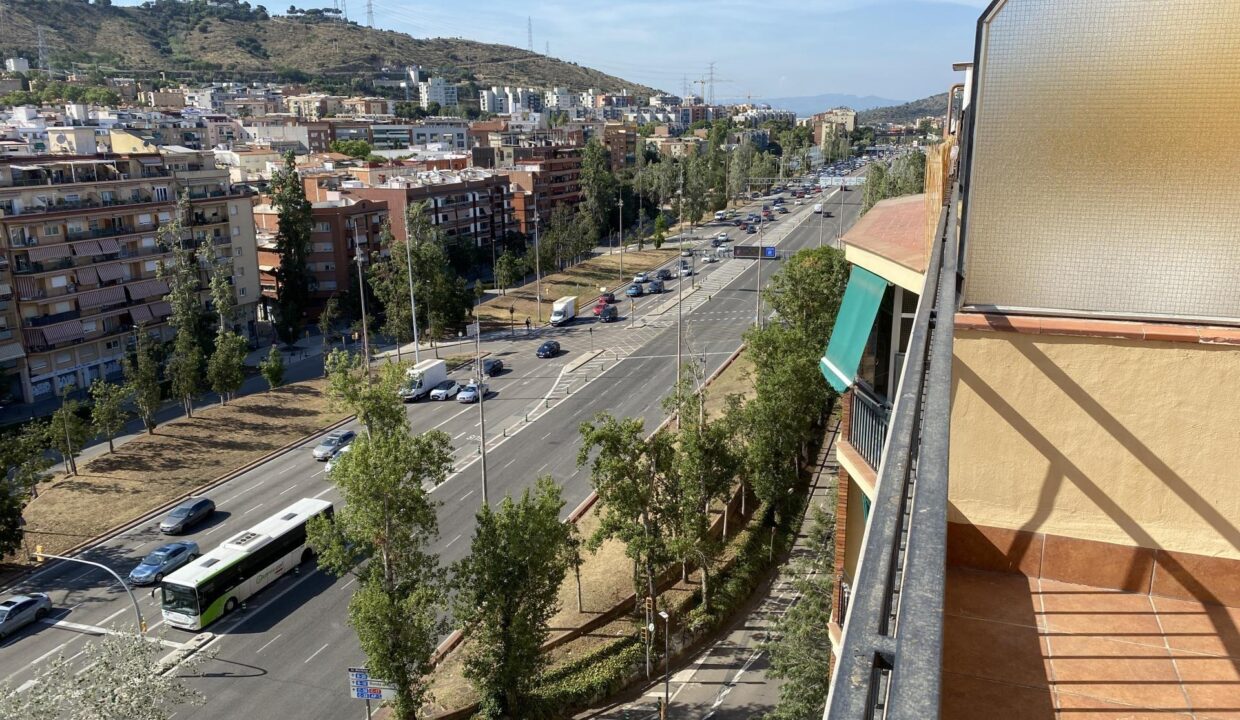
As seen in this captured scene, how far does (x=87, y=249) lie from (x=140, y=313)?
140 inches

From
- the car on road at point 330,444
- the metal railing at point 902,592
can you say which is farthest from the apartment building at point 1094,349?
the car on road at point 330,444

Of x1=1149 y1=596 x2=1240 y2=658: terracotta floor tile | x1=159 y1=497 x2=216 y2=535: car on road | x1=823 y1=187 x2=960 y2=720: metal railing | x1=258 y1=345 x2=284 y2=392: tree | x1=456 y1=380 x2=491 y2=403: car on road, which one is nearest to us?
x1=823 y1=187 x2=960 y2=720: metal railing

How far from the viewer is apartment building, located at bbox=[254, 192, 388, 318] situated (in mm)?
50562

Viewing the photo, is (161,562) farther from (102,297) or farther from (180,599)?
(102,297)

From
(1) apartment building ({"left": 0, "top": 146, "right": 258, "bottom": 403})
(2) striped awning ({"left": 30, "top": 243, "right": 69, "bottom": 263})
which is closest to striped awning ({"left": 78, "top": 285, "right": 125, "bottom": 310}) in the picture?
(1) apartment building ({"left": 0, "top": 146, "right": 258, "bottom": 403})

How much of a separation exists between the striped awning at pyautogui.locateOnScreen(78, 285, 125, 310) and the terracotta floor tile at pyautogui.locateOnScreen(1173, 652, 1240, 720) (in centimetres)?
4310

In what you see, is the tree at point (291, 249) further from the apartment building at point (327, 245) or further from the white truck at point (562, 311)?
the white truck at point (562, 311)

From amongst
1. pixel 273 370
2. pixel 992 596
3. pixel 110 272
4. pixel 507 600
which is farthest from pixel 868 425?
pixel 110 272

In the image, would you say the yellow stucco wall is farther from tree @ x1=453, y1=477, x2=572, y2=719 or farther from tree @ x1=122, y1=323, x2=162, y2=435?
tree @ x1=122, y1=323, x2=162, y2=435

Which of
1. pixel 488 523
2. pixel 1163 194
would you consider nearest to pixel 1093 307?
pixel 1163 194

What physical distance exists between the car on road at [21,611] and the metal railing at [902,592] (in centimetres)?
2301

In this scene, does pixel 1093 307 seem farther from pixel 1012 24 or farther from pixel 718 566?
pixel 718 566

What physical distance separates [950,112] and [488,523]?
416 inches

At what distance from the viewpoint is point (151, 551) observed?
23156 mm
